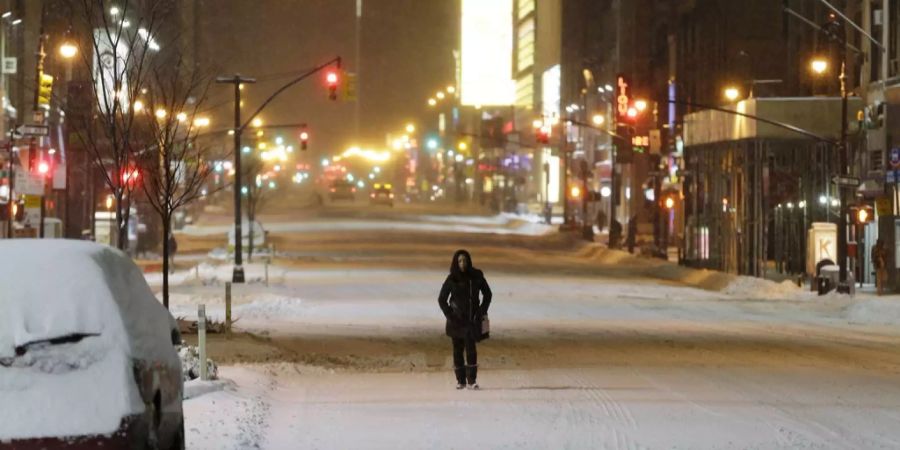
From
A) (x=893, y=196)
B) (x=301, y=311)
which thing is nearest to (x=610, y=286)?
(x=893, y=196)

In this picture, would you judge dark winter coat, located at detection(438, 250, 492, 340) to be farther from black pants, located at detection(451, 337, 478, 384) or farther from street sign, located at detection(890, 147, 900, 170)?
street sign, located at detection(890, 147, 900, 170)

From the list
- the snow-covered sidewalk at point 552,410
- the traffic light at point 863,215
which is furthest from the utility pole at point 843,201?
the snow-covered sidewalk at point 552,410

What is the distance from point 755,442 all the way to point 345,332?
47.7 feet

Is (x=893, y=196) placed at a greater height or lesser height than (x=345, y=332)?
greater

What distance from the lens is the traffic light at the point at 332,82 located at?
142 ft

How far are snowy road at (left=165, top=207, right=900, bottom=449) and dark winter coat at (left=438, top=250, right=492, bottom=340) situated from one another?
738mm

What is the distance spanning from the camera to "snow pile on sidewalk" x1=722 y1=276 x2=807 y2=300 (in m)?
39.4

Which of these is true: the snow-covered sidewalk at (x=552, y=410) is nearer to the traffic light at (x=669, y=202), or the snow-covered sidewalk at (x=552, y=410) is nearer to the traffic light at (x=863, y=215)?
the traffic light at (x=863, y=215)

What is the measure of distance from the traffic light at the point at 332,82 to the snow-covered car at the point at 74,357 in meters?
34.2

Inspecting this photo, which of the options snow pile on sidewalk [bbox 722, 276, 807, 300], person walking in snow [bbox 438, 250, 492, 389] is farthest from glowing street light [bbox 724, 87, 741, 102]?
person walking in snow [bbox 438, 250, 492, 389]

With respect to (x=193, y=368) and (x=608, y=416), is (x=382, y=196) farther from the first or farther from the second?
(x=608, y=416)

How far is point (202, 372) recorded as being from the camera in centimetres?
1612

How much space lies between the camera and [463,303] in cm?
1675

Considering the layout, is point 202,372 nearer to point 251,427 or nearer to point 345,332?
point 251,427
